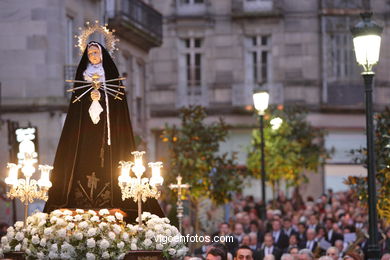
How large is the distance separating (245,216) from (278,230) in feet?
12.2

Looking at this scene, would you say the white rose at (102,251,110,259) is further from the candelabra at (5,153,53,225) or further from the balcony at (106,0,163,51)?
the balcony at (106,0,163,51)

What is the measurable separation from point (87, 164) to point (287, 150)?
69.1 feet

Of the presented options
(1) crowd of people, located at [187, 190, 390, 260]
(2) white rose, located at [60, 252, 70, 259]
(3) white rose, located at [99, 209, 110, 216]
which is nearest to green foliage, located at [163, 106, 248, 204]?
(1) crowd of people, located at [187, 190, 390, 260]

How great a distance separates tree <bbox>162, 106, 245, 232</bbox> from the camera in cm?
2738

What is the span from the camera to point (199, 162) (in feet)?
89.8

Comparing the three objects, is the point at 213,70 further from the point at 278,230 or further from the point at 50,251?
the point at 50,251

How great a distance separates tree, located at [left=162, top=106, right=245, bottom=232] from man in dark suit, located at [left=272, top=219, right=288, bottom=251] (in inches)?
181

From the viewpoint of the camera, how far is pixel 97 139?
13727 millimetres

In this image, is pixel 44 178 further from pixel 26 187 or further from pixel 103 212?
pixel 103 212

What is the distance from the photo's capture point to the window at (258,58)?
44.2 m

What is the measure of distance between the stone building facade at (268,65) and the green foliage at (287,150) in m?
6.76

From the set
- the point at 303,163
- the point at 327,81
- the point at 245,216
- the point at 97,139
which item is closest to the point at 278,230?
the point at 245,216

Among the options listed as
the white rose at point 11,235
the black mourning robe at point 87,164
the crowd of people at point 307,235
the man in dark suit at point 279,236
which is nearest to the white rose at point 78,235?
the white rose at point 11,235

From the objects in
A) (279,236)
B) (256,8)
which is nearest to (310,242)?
(279,236)
